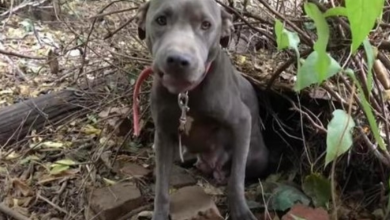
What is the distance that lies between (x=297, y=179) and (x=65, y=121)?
1.41 metres

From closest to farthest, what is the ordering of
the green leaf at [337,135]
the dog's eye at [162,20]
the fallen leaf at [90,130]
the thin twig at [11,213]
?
1. the green leaf at [337,135]
2. the dog's eye at [162,20]
3. the thin twig at [11,213]
4. the fallen leaf at [90,130]

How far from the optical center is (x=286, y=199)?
8.27ft

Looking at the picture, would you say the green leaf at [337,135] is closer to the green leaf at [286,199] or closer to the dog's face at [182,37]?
the dog's face at [182,37]

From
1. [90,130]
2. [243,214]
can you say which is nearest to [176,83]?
[243,214]

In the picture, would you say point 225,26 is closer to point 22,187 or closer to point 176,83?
point 176,83

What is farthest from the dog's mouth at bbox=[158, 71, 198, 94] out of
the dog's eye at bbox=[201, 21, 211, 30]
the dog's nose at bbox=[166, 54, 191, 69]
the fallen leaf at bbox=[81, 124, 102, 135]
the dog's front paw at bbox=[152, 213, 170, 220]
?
the fallen leaf at bbox=[81, 124, 102, 135]

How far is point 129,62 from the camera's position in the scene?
3379 millimetres

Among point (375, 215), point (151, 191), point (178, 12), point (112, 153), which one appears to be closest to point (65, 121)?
point (112, 153)

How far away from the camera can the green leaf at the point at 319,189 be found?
2461mm

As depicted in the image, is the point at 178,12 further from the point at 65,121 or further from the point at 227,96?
the point at 65,121

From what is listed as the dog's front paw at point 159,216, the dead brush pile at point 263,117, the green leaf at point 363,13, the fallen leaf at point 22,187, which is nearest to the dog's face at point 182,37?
the dead brush pile at point 263,117

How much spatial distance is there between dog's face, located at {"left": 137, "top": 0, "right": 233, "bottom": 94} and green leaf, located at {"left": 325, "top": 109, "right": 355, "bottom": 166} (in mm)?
699

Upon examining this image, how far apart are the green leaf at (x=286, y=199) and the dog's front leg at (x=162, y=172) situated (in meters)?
0.44

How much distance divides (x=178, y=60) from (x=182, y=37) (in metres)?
0.13
